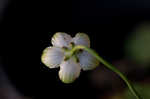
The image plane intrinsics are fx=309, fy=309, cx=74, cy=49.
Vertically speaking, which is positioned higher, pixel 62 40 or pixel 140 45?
pixel 62 40

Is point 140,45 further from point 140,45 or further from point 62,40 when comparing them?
point 62,40

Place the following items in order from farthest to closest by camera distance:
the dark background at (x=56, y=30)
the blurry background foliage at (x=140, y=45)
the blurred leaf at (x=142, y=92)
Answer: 1. the blurry background foliage at (x=140, y=45)
2. the dark background at (x=56, y=30)
3. the blurred leaf at (x=142, y=92)

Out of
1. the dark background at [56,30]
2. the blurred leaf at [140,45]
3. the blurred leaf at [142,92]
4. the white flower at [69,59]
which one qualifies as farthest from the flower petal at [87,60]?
the blurred leaf at [140,45]

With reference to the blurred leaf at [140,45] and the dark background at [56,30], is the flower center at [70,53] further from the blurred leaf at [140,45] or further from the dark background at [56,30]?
the blurred leaf at [140,45]

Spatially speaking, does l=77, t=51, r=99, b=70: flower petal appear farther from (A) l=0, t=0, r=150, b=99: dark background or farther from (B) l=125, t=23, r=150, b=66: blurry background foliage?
(B) l=125, t=23, r=150, b=66: blurry background foliage

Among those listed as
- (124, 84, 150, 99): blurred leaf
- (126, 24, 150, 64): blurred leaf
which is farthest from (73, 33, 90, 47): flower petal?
(126, 24, 150, 64): blurred leaf

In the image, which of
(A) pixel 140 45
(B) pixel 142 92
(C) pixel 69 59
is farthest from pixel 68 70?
(A) pixel 140 45

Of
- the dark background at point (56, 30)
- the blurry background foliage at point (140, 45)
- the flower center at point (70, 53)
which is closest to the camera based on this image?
the flower center at point (70, 53)

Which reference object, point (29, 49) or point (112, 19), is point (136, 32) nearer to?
point (112, 19)
